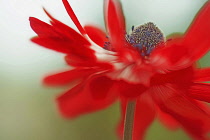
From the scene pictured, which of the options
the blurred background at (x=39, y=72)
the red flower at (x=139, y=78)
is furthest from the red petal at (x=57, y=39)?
the blurred background at (x=39, y=72)

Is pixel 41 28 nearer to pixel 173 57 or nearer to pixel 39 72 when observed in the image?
pixel 173 57

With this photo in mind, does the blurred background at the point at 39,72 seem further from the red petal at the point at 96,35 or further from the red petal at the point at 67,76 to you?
the red petal at the point at 67,76

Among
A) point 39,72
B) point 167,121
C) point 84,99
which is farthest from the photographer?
point 39,72

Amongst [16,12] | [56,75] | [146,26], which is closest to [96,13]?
[16,12]

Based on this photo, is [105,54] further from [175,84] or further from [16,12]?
[16,12]

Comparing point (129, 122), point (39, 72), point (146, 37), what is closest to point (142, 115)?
point (129, 122)

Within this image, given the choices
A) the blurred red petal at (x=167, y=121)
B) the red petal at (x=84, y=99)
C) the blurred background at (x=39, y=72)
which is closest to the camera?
the red petal at (x=84, y=99)
